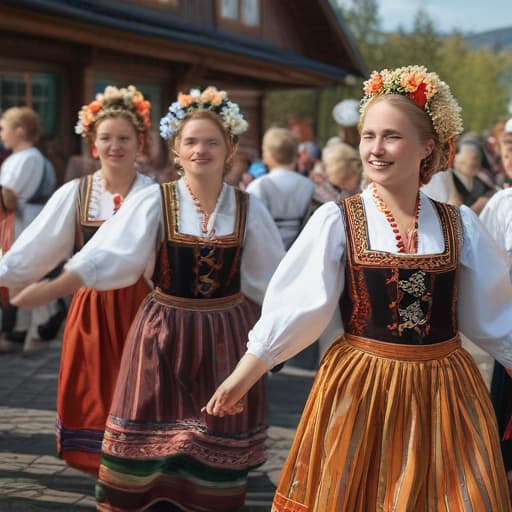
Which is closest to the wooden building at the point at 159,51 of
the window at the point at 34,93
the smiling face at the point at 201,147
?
the window at the point at 34,93

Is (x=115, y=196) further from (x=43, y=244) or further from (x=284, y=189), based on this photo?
(x=284, y=189)

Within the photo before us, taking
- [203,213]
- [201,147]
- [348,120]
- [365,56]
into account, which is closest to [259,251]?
[203,213]

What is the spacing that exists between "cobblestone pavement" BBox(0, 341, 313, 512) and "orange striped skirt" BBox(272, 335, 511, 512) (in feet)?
4.56

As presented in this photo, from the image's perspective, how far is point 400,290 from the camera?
280 cm

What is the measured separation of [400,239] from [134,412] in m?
1.45

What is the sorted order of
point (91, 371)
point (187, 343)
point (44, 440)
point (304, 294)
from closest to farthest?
point (304, 294) → point (187, 343) → point (91, 371) → point (44, 440)

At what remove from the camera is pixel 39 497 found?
161 inches

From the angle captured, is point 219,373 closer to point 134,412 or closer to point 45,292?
point 134,412

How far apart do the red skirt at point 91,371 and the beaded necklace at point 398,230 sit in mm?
1784

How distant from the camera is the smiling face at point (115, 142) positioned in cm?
461

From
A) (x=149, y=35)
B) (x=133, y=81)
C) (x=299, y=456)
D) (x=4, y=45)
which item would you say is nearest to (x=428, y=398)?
(x=299, y=456)

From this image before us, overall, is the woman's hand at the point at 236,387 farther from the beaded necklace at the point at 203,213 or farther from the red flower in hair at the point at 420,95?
the beaded necklace at the point at 203,213

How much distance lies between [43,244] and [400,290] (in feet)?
6.05

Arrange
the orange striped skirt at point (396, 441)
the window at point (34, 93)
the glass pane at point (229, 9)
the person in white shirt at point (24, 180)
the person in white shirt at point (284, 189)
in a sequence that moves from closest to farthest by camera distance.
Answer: the orange striped skirt at point (396, 441), the person in white shirt at point (284, 189), the person in white shirt at point (24, 180), the window at point (34, 93), the glass pane at point (229, 9)
